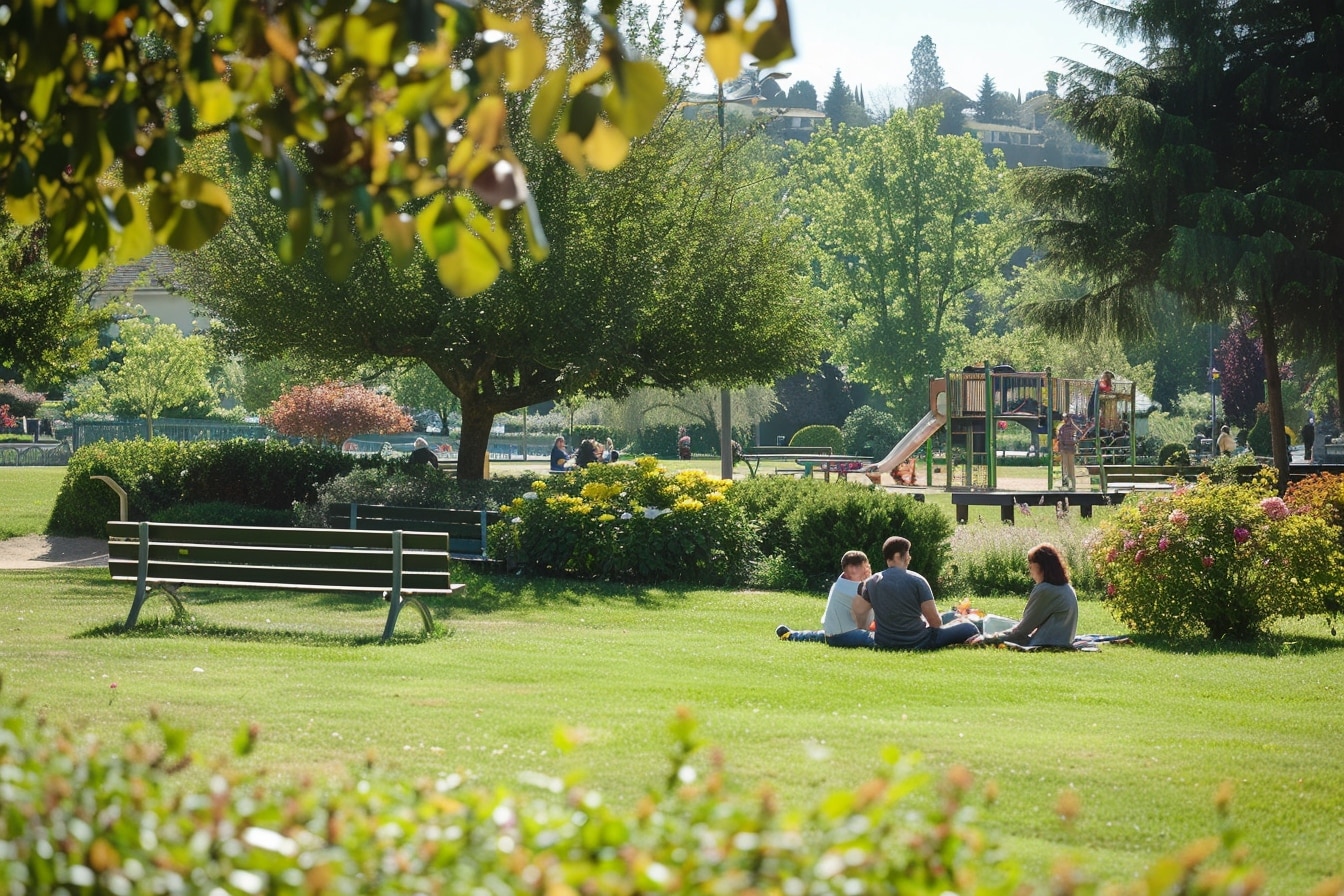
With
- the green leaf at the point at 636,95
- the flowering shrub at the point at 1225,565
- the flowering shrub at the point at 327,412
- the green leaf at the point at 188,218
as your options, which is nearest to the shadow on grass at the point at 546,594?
the flowering shrub at the point at 1225,565

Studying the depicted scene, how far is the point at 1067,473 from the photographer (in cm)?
3162

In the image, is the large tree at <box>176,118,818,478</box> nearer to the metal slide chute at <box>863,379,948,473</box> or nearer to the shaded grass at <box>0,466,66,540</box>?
the shaded grass at <box>0,466,66,540</box>

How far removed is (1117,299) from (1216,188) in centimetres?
370

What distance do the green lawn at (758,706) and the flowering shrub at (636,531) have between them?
9.63 feet

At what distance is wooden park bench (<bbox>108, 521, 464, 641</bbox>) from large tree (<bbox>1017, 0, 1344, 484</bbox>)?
52.8ft

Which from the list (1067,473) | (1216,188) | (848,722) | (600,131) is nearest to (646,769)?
(848,722)

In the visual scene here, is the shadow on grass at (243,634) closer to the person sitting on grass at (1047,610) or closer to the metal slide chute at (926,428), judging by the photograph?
the person sitting on grass at (1047,610)

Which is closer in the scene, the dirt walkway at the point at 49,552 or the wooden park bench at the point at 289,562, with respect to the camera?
the wooden park bench at the point at 289,562

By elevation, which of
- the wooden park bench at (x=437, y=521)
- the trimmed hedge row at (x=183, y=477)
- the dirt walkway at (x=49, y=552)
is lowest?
the dirt walkway at (x=49, y=552)

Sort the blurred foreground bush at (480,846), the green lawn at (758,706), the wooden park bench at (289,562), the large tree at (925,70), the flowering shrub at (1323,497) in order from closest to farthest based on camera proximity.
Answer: the blurred foreground bush at (480,846)
the green lawn at (758,706)
the wooden park bench at (289,562)
the flowering shrub at (1323,497)
the large tree at (925,70)

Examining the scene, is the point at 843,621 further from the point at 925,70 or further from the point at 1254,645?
the point at 925,70

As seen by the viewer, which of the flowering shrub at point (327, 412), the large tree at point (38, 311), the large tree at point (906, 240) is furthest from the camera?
the large tree at point (906, 240)

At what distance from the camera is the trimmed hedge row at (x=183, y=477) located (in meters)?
21.8

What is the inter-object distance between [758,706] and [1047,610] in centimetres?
424
